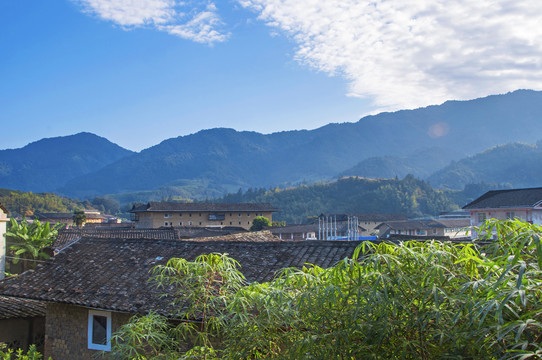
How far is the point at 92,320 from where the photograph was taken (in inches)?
417

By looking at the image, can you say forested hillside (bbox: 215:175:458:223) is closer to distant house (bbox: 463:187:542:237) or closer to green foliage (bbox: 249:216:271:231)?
green foliage (bbox: 249:216:271:231)

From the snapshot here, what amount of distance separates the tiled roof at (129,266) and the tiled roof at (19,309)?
2.16 m

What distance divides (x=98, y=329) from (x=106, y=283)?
3.48 ft

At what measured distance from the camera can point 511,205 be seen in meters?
40.1

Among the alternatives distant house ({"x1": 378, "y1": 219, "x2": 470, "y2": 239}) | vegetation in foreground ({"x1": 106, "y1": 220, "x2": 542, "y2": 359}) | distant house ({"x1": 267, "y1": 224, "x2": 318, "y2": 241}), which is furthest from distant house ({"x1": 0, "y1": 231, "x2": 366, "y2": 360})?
distant house ({"x1": 378, "y1": 219, "x2": 470, "y2": 239})

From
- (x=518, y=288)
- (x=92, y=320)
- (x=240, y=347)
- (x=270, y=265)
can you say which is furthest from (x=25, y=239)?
(x=518, y=288)

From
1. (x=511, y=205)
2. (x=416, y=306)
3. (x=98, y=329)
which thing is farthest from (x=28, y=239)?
Result: (x=511, y=205)

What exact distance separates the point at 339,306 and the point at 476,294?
4.09 ft

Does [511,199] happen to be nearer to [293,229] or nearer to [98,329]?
[293,229]

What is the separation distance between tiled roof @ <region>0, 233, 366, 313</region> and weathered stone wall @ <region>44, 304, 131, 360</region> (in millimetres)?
575

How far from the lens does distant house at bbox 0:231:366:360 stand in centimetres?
1010

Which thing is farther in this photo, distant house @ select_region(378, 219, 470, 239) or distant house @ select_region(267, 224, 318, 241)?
distant house @ select_region(378, 219, 470, 239)

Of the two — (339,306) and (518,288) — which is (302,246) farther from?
(518,288)

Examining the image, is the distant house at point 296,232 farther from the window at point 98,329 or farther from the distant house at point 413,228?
the window at point 98,329
